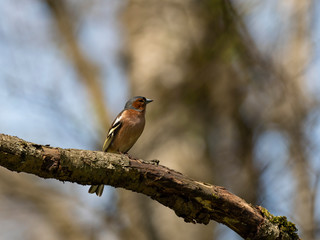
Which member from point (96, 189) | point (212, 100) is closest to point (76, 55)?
point (212, 100)

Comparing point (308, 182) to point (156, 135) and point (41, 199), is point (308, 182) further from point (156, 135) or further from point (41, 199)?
point (41, 199)

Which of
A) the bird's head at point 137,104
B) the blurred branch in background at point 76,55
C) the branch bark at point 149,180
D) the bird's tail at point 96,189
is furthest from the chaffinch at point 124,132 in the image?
the blurred branch in background at point 76,55

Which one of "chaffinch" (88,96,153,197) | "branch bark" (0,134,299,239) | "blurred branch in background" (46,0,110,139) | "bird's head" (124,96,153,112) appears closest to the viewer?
"branch bark" (0,134,299,239)

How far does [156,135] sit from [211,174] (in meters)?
1.27

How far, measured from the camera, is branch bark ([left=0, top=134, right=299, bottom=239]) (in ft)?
9.37

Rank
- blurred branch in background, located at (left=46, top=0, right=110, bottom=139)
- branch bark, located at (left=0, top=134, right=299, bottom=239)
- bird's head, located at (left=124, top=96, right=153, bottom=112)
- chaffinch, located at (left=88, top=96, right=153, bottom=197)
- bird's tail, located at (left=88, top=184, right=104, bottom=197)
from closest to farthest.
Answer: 1. branch bark, located at (left=0, top=134, right=299, bottom=239)
2. bird's tail, located at (left=88, top=184, right=104, bottom=197)
3. chaffinch, located at (left=88, top=96, right=153, bottom=197)
4. bird's head, located at (left=124, top=96, right=153, bottom=112)
5. blurred branch in background, located at (left=46, top=0, right=110, bottom=139)

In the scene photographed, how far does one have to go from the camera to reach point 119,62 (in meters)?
9.84

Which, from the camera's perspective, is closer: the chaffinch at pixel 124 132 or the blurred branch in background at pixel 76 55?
the chaffinch at pixel 124 132

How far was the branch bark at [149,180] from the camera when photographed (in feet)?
9.37

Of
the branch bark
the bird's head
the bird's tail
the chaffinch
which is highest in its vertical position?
the bird's head

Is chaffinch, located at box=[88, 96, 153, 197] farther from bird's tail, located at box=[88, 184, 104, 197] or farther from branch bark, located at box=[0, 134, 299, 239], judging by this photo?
branch bark, located at box=[0, 134, 299, 239]

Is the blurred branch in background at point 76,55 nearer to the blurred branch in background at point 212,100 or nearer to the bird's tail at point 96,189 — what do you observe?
the blurred branch in background at point 212,100

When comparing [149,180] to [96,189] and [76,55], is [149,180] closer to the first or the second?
[96,189]

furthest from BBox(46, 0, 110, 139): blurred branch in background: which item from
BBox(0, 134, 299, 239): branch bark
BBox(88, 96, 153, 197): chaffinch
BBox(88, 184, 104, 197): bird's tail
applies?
BBox(0, 134, 299, 239): branch bark
